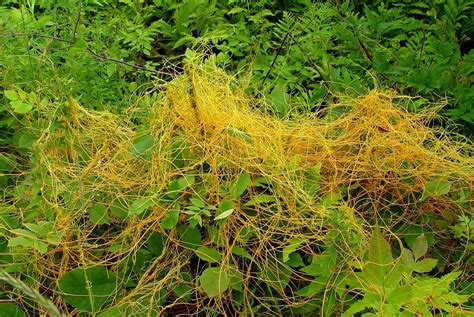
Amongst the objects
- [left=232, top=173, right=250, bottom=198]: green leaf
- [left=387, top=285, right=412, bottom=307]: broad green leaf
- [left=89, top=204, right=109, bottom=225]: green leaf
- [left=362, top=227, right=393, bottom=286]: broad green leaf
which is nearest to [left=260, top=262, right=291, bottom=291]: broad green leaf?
[left=232, top=173, right=250, bottom=198]: green leaf

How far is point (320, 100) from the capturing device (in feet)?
10.2

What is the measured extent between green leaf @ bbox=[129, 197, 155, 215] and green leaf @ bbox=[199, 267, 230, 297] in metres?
0.28

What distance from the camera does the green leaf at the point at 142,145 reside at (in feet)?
8.19

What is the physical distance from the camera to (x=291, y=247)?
2.19 m

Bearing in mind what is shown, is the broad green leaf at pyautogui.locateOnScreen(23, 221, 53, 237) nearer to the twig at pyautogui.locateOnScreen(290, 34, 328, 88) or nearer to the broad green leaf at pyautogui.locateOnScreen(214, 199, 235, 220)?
the broad green leaf at pyautogui.locateOnScreen(214, 199, 235, 220)

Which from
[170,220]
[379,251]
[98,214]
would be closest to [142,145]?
[98,214]

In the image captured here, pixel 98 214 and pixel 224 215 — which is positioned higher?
pixel 224 215

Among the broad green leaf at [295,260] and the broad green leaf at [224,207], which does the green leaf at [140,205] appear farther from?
the broad green leaf at [295,260]

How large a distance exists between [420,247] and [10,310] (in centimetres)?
135

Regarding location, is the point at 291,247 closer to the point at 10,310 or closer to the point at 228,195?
the point at 228,195

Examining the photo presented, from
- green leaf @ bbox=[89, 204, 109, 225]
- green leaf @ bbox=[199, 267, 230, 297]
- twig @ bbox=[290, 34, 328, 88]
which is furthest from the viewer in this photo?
twig @ bbox=[290, 34, 328, 88]

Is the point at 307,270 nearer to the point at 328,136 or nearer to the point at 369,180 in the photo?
the point at 369,180

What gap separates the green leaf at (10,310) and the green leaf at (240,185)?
2.60 feet

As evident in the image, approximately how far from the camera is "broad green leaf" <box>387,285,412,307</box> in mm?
1845
